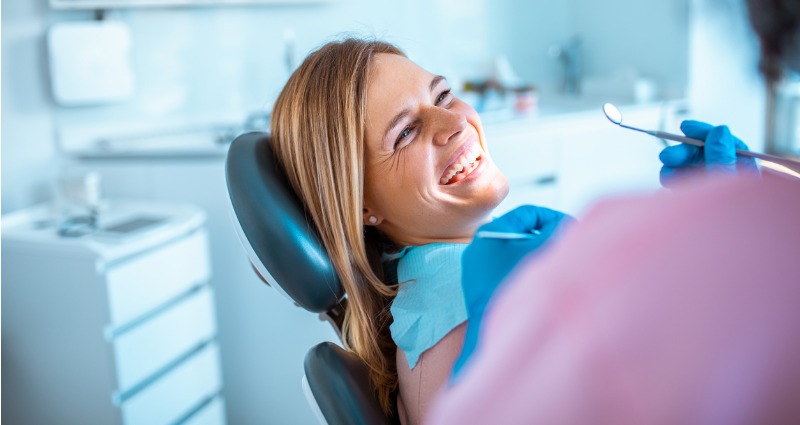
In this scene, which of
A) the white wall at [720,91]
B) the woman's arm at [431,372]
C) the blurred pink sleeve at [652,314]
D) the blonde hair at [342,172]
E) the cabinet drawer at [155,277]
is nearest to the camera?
the blurred pink sleeve at [652,314]

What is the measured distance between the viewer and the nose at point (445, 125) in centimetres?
114

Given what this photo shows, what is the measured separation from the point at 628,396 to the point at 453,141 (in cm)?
68

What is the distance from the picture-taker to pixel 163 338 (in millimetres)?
1927

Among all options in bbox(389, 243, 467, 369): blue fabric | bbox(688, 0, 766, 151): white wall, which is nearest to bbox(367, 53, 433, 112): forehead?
bbox(389, 243, 467, 369): blue fabric

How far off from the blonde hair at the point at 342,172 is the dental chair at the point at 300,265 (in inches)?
0.9

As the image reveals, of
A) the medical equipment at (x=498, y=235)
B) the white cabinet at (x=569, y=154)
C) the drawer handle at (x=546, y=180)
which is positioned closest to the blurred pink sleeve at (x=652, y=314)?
the medical equipment at (x=498, y=235)

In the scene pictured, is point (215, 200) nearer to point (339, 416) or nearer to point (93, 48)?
point (93, 48)

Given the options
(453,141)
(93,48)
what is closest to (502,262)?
(453,141)

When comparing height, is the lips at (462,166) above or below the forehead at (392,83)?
below

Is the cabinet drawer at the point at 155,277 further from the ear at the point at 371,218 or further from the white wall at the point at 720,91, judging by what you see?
the white wall at the point at 720,91

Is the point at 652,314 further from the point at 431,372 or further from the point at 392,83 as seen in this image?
the point at 392,83

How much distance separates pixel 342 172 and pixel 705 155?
498mm

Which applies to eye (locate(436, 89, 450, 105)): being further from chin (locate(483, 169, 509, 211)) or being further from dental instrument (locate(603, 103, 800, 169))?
dental instrument (locate(603, 103, 800, 169))

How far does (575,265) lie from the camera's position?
1.71 ft
